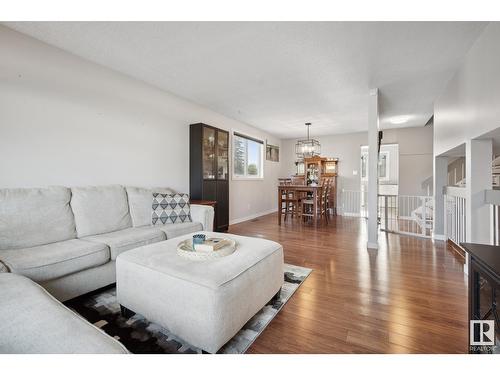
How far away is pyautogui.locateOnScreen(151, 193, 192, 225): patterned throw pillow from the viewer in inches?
109

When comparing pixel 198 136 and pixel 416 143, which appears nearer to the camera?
pixel 198 136

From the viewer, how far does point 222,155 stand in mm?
4258

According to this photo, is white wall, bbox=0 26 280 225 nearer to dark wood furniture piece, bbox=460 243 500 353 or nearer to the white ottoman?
the white ottoman

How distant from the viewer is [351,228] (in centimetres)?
456

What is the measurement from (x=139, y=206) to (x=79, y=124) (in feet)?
3.63

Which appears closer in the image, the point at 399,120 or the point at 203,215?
the point at 203,215

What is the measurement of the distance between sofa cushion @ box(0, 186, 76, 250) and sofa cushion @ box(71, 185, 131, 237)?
0.24 feet

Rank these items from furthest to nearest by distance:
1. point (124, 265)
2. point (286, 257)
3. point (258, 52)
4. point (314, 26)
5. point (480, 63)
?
point (286, 257) → point (258, 52) → point (480, 63) → point (314, 26) → point (124, 265)

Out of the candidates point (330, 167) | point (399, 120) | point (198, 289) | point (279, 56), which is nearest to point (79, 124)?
point (279, 56)

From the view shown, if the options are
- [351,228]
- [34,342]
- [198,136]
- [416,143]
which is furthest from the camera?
[416,143]

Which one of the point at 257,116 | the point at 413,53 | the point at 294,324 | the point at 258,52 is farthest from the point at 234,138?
the point at 294,324

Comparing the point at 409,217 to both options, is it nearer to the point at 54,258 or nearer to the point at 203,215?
the point at 203,215

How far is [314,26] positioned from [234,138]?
10.9ft
